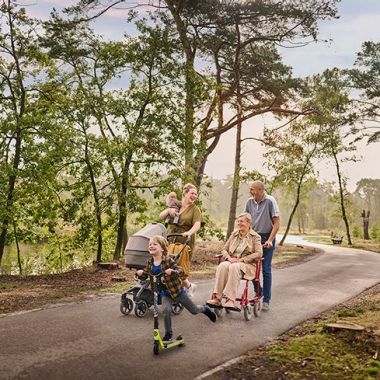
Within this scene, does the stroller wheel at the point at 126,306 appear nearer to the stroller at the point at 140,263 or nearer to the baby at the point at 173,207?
the stroller at the point at 140,263

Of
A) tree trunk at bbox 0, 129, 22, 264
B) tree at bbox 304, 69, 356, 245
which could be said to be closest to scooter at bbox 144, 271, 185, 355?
tree trunk at bbox 0, 129, 22, 264

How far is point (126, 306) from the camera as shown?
7.55 meters

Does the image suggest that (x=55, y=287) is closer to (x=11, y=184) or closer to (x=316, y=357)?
(x=11, y=184)

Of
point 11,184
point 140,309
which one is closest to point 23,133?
point 11,184

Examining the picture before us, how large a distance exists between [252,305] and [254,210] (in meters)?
1.72

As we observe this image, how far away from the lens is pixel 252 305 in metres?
7.70

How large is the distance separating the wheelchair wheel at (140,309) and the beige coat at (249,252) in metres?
1.51

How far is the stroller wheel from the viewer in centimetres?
752

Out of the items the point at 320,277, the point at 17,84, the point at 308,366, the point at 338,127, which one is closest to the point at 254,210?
the point at 308,366

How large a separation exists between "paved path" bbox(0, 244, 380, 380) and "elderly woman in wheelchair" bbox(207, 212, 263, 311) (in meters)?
0.42

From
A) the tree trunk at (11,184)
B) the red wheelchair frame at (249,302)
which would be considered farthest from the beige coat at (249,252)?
the tree trunk at (11,184)

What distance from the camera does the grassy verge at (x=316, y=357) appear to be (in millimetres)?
5055

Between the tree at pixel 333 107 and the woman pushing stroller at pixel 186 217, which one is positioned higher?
the tree at pixel 333 107

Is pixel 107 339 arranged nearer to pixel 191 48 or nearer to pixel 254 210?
pixel 254 210
